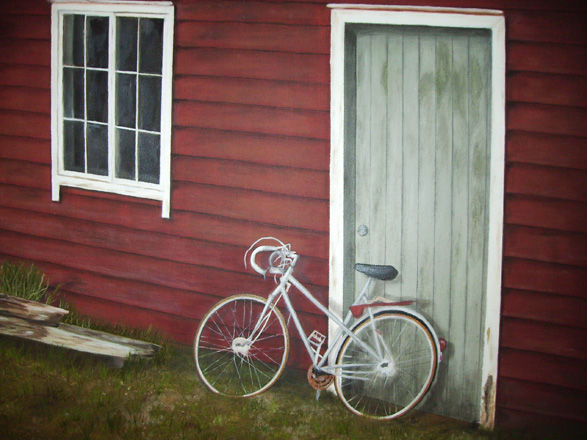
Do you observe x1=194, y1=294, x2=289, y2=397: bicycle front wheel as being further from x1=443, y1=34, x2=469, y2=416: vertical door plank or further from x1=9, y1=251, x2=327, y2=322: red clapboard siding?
x1=443, y1=34, x2=469, y2=416: vertical door plank

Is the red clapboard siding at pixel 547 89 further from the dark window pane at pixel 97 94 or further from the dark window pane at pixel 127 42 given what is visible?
the dark window pane at pixel 97 94

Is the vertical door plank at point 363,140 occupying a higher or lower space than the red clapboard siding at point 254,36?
lower

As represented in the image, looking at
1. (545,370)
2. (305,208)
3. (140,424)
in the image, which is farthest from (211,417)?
(545,370)

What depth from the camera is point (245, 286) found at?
450 cm

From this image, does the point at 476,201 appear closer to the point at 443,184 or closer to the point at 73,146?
the point at 443,184

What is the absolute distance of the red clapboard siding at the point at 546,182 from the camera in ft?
11.7

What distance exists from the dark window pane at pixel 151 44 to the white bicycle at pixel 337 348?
4.99ft

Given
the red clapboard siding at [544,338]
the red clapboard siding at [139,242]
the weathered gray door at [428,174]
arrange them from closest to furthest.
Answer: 1. the red clapboard siding at [544,338]
2. the weathered gray door at [428,174]
3. the red clapboard siding at [139,242]

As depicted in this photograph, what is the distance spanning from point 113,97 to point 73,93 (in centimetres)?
42

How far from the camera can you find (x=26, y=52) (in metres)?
4.92

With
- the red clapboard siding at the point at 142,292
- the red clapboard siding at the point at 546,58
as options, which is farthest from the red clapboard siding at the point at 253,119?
the red clapboard siding at the point at 546,58

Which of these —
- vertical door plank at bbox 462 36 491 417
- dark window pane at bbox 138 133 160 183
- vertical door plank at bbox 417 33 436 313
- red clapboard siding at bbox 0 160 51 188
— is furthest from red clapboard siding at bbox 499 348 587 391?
red clapboard siding at bbox 0 160 51 188

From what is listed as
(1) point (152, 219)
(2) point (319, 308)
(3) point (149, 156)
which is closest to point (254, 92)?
(3) point (149, 156)

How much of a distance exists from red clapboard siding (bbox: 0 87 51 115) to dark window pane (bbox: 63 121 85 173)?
8.3 inches
